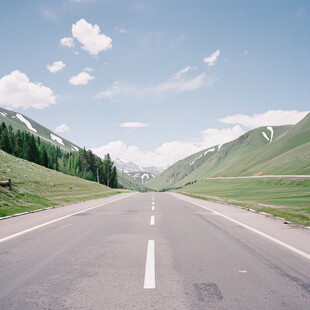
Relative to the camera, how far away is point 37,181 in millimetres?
42250

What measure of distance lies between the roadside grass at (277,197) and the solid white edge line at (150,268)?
Answer: 276 inches

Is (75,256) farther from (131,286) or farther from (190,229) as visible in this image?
(190,229)

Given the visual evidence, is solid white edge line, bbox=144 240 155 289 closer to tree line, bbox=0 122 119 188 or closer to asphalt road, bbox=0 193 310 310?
asphalt road, bbox=0 193 310 310

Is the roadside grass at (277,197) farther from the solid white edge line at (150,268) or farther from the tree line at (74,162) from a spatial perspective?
the tree line at (74,162)

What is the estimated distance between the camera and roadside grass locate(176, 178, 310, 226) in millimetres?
14539

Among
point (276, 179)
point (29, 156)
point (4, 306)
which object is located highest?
point (29, 156)

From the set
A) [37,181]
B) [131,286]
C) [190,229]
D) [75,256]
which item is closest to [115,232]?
[190,229]

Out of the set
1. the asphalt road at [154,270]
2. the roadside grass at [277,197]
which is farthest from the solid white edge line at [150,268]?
the roadside grass at [277,197]

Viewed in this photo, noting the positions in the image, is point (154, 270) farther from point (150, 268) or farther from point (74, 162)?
point (74, 162)

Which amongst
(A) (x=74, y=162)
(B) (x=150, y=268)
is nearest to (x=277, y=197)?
(B) (x=150, y=268)

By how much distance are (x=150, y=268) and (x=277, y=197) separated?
26757 millimetres

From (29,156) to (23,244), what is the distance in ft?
322

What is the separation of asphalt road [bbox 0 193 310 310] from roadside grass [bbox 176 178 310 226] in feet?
17.4

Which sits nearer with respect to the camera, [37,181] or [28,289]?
[28,289]
